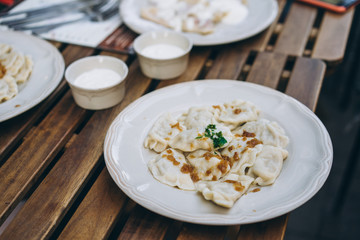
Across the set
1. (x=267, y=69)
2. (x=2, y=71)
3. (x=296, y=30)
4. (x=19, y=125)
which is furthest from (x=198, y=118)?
(x=296, y=30)

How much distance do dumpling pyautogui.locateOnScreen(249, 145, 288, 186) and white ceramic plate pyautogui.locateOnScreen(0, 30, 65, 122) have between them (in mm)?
1088

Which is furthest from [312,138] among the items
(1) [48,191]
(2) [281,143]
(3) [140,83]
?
Result: (1) [48,191]

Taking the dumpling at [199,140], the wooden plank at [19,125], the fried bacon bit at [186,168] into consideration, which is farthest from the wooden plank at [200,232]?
the wooden plank at [19,125]

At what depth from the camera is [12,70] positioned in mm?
1887

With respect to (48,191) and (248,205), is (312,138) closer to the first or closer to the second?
(248,205)

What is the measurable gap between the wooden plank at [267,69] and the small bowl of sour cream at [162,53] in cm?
42

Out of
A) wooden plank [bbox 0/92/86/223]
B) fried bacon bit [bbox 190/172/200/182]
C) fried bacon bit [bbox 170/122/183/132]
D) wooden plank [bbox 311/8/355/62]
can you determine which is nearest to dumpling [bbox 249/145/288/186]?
fried bacon bit [bbox 190/172/200/182]

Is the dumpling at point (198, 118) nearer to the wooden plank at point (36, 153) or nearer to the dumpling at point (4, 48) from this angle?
the wooden plank at point (36, 153)

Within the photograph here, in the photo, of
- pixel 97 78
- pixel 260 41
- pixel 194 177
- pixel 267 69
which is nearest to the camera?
pixel 194 177

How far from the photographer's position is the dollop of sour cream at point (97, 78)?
5.92ft

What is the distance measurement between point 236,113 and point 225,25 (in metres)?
1.00

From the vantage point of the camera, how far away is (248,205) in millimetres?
1228

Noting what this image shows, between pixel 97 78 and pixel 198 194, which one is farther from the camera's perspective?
pixel 97 78

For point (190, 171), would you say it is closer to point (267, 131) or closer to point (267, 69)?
point (267, 131)
